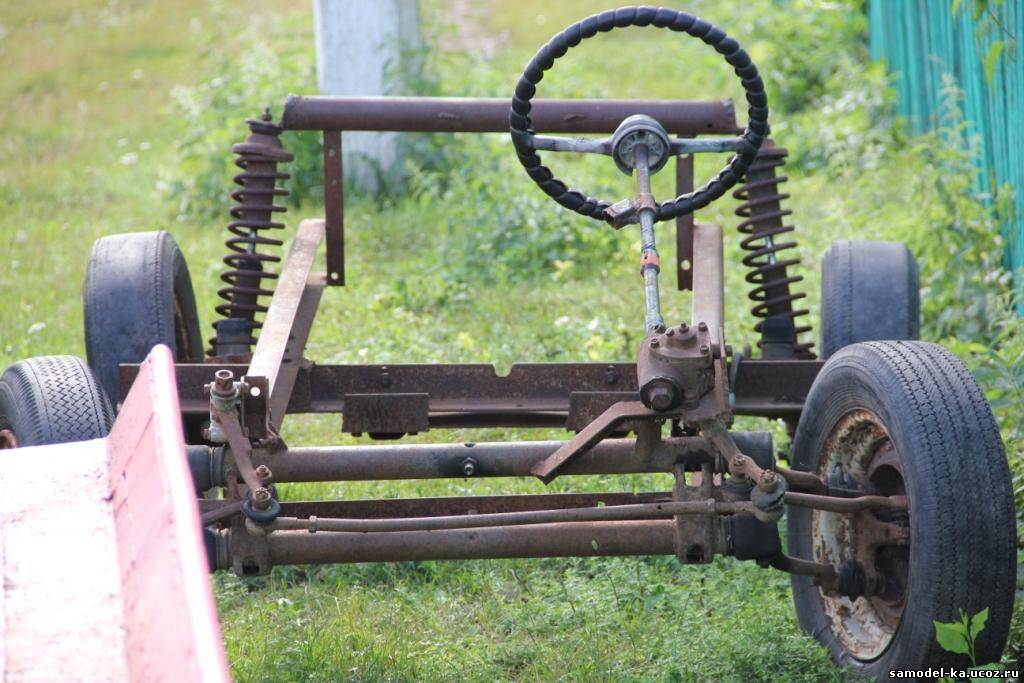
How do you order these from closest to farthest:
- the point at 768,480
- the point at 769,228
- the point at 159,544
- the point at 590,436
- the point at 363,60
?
the point at 159,544, the point at 768,480, the point at 590,436, the point at 769,228, the point at 363,60

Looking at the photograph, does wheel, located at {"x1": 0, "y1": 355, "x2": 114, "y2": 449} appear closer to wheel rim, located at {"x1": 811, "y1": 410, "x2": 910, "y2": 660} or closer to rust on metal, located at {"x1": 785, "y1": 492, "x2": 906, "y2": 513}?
rust on metal, located at {"x1": 785, "y1": 492, "x2": 906, "y2": 513}

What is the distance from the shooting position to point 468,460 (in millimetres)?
3410

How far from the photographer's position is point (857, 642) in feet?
11.5

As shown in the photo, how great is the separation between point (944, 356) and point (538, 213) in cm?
424

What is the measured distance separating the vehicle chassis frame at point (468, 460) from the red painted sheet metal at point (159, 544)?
1.41 ft

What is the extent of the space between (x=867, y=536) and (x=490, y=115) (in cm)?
193

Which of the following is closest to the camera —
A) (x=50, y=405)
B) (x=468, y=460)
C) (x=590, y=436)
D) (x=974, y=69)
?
(x=590, y=436)

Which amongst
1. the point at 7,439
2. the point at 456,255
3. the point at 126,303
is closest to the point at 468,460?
the point at 7,439

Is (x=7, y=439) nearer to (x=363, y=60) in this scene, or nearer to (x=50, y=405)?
(x=50, y=405)

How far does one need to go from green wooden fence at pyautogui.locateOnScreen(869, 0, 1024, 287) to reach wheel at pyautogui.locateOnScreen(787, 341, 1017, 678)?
5.59ft

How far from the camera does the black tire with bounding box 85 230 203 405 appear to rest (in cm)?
438

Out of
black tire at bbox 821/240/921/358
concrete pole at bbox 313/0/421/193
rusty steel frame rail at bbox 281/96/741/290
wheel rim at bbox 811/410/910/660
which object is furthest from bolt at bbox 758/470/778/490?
concrete pole at bbox 313/0/421/193

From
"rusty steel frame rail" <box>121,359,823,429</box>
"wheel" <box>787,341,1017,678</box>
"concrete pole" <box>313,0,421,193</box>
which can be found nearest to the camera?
"wheel" <box>787,341,1017,678</box>

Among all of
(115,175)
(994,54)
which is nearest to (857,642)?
(994,54)
